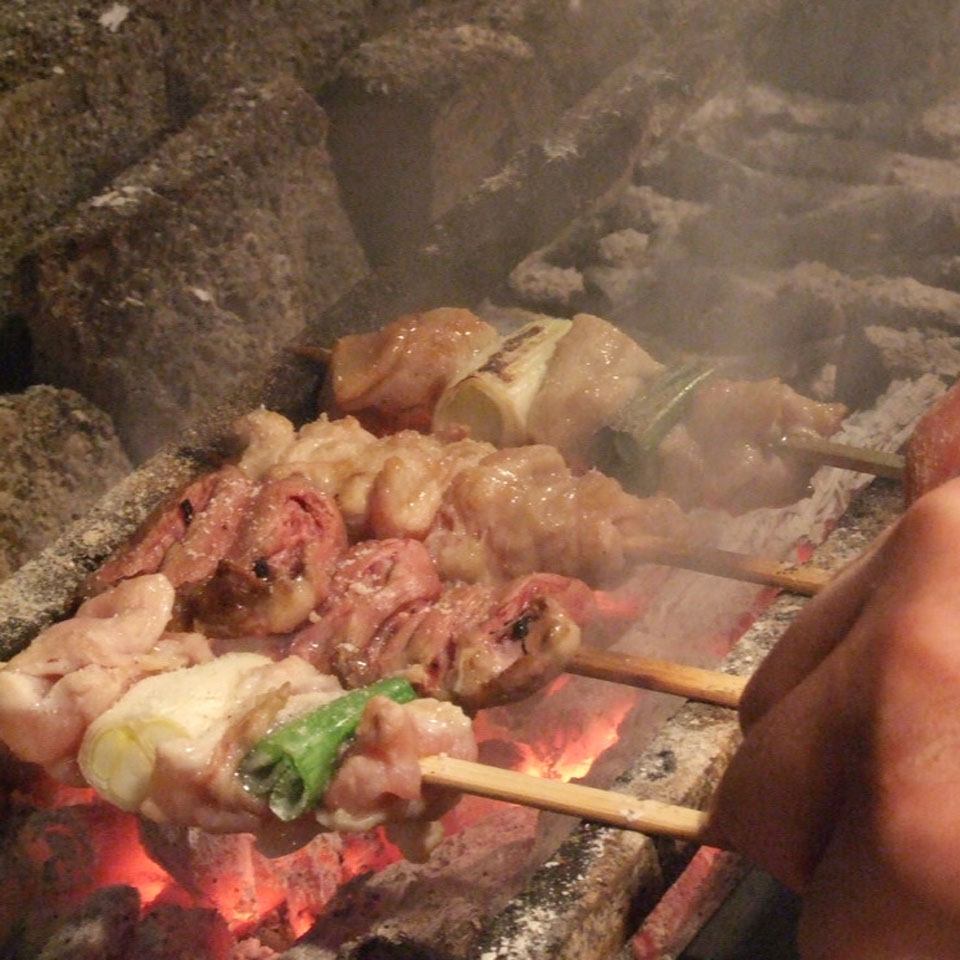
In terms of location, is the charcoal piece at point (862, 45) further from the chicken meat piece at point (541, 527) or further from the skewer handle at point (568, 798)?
the skewer handle at point (568, 798)

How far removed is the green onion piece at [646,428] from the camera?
379cm

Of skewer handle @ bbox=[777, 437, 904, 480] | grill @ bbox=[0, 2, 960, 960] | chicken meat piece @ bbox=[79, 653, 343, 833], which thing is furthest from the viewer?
skewer handle @ bbox=[777, 437, 904, 480]

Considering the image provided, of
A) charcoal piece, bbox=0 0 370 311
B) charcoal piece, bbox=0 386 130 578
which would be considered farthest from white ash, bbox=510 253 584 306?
charcoal piece, bbox=0 386 130 578

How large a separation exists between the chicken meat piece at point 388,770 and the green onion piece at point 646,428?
1.34 metres

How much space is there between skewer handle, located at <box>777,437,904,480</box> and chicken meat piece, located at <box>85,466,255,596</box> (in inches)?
69.0

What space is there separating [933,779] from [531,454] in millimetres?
2096

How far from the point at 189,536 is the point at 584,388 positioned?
1380mm

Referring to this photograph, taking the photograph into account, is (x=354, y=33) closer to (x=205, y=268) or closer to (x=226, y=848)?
(x=205, y=268)

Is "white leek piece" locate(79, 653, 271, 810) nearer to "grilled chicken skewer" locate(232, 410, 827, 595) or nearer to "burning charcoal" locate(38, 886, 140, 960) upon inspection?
"burning charcoal" locate(38, 886, 140, 960)

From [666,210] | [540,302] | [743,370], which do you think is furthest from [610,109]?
[743,370]

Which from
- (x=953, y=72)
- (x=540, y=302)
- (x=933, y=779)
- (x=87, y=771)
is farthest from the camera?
(x=953, y=72)

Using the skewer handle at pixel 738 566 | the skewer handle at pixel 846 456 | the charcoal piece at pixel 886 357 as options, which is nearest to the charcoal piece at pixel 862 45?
the charcoal piece at pixel 886 357

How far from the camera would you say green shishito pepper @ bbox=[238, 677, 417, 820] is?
2664 mm

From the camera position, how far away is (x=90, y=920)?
3215 millimetres
